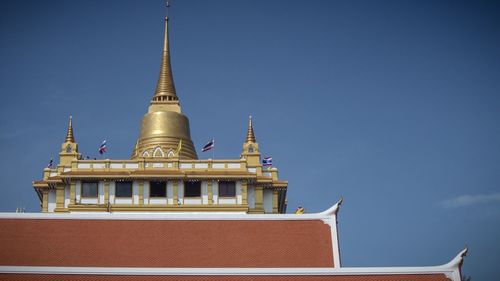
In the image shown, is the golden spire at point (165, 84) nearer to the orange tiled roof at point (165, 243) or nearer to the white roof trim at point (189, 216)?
the white roof trim at point (189, 216)

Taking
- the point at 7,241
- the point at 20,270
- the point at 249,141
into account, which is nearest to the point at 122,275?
the point at 20,270

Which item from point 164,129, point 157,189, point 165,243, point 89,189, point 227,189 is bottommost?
point 165,243

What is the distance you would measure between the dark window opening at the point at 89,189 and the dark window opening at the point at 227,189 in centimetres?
821

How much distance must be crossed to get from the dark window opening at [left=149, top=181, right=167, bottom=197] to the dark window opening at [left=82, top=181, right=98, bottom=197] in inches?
142

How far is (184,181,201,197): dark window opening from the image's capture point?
55.4m

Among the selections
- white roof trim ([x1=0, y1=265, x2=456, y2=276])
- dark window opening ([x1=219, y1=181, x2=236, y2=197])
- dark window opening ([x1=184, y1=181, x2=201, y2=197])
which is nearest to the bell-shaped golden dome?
dark window opening ([x1=184, y1=181, x2=201, y2=197])

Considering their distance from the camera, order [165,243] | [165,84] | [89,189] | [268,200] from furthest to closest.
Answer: [165,84]
[268,200]
[89,189]
[165,243]

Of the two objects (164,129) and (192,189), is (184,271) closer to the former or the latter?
(192,189)

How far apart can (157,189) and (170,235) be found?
15045mm

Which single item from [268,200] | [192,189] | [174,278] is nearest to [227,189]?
[192,189]

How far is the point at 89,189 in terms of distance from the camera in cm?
5525

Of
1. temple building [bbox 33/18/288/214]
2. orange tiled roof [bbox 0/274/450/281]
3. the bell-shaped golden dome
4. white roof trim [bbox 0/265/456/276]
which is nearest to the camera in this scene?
orange tiled roof [bbox 0/274/450/281]

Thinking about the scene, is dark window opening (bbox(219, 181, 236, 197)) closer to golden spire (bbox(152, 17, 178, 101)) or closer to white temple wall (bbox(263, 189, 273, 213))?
white temple wall (bbox(263, 189, 273, 213))

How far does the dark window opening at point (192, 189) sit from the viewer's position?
5544cm
